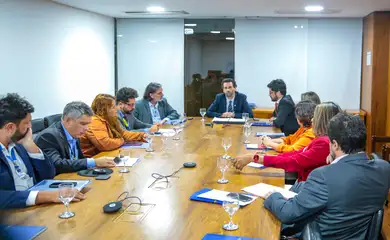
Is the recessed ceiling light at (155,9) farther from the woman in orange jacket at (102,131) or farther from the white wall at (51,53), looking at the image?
the woman in orange jacket at (102,131)

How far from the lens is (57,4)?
228 inches

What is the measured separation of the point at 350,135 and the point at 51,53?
443 centimetres

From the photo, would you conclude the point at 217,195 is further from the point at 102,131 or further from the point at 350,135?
the point at 102,131

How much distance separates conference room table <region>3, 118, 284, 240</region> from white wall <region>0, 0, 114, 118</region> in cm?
246

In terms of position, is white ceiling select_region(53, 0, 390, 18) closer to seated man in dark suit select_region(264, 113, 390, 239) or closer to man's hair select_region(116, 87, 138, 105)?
man's hair select_region(116, 87, 138, 105)

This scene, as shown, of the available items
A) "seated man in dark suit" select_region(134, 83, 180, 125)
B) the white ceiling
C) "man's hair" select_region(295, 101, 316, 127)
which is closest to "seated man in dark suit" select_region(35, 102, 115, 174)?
"man's hair" select_region(295, 101, 316, 127)

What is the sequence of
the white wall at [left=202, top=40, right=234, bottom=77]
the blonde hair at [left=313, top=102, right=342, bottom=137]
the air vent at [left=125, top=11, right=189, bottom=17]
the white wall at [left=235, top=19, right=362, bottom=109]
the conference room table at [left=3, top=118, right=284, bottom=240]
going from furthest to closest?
the white wall at [left=202, top=40, right=234, bottom=77], the white wall at [left=235, top=19, right=362, bottom=109], the air vent at [left=125, top=11, right=189, bottom=17], the blonde hair at [left=313, top=102, right=342, bottom=137], the conference room table at [left=3, top=118, right=284, bottom=240]

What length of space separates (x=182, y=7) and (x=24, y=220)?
15.4ft

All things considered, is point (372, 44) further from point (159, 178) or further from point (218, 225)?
point (218, 225)

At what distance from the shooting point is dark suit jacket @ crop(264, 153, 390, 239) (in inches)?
82.0

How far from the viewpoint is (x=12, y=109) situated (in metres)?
2.39

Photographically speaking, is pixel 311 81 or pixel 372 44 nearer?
pixel 372 44

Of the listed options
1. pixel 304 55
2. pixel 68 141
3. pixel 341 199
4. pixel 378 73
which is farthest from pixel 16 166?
pixel 304 55

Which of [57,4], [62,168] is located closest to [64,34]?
[57,4]
